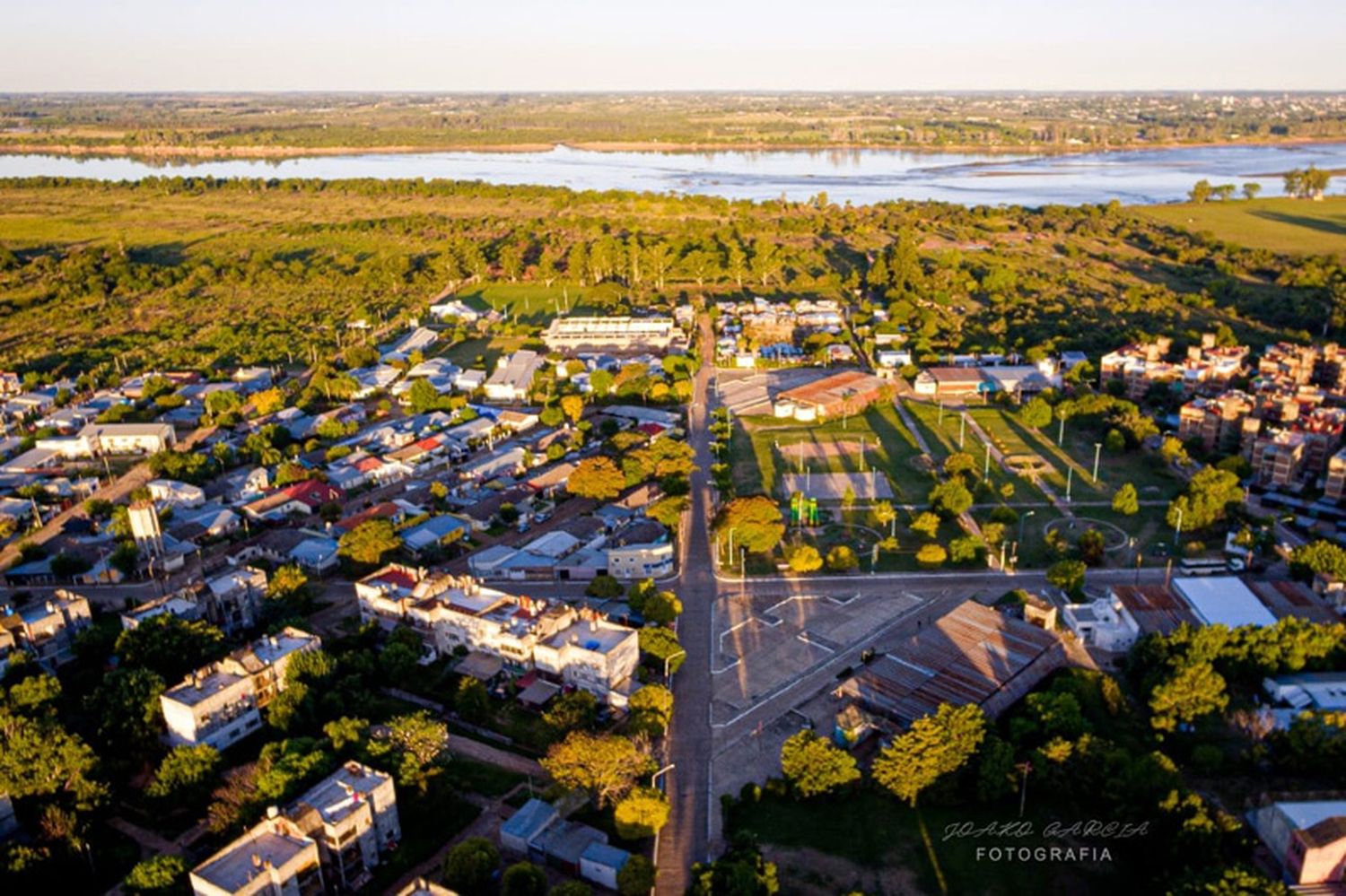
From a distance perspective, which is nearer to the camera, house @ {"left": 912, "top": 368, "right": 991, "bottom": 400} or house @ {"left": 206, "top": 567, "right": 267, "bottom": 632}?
house @ {"left": 206, "top": 567, "right": 267, "bottom": 632}

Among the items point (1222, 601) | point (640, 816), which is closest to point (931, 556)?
point (1222, 601)

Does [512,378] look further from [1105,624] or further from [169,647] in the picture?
[1105,624]

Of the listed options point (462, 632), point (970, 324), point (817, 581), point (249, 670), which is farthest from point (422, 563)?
point (970, 324)

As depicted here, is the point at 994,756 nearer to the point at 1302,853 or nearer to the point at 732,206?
the point at 1302,853

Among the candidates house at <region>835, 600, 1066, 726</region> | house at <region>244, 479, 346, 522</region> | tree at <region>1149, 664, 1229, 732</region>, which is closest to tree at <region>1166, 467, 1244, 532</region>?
house at <region>835, 600, 1066, 726</region>

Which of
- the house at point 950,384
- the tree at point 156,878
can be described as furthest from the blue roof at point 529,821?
the house at point 950,384

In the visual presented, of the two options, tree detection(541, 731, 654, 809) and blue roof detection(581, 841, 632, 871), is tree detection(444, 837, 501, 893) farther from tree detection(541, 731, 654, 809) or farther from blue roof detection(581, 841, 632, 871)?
tree detection(541, 731, 654, 809)

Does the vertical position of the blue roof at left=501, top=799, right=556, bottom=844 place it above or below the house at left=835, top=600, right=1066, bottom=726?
below

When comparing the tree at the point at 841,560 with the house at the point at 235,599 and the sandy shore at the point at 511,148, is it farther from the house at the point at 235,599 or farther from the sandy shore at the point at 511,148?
the sandy shore at the point at 511,148
